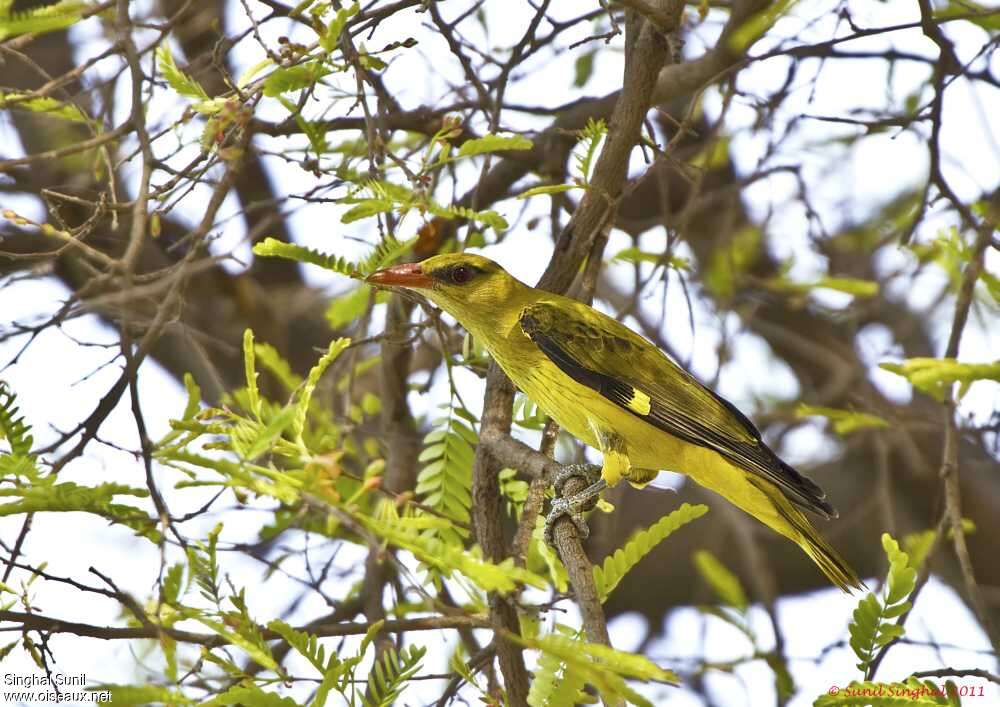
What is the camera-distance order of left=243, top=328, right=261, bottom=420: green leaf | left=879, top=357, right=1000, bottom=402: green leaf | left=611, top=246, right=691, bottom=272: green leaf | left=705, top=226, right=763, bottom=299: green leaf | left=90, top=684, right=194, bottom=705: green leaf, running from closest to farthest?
left=90, top=684, right=194, bottom=705: green leaf < left=243, top=328, right=261, bottom=420: green leaf < left=879, top=357, right=1000, bottom=402: green leaf < left=611, top=246, right=691, bottom=272: green leaf < left=705, top=226, right=763, bottom=299: green leaf

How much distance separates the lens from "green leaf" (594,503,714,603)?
258 centimetres

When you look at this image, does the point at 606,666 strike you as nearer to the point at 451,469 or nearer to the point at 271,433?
the point at 271,433

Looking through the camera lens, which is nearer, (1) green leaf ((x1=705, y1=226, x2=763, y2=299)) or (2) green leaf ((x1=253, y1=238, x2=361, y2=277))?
(2) green leaf ((x1=253, y1=238, x2=361, y2=277))

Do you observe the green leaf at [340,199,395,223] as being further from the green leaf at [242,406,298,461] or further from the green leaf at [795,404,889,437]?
the green leaf at [795,404,889,437]

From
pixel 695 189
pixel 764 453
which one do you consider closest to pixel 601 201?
pixel 695 189

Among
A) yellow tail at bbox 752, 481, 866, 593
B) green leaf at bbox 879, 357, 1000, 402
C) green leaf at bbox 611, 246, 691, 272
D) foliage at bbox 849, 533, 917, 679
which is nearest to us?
green leaf at bbox 879, 357, 1000, 402

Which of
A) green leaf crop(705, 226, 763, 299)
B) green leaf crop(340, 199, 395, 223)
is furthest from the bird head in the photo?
green leaf crop(705, 226, 763, 299)

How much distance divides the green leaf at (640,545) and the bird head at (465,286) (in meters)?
1.15

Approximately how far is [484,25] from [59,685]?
2821 millimetres

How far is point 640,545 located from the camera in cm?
263

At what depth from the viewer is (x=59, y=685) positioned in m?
2.48

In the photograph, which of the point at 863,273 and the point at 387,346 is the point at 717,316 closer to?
the point at 863,273

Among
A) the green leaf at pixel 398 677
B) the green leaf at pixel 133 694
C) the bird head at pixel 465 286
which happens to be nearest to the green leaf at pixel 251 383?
the green leaf at pixel 133 694

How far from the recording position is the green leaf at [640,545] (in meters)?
2.58
